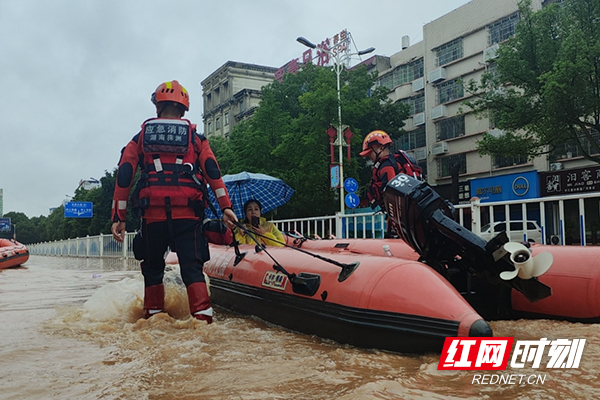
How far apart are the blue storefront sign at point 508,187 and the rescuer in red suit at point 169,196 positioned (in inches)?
790

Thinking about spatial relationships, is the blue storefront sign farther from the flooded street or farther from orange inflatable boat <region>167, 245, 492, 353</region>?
the flooded street

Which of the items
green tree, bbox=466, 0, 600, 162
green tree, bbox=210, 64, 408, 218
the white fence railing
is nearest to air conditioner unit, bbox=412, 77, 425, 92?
green tree, bbox=210, 64, 408, 218

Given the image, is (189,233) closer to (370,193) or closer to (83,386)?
(83,386)

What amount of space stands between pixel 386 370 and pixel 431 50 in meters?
29.9

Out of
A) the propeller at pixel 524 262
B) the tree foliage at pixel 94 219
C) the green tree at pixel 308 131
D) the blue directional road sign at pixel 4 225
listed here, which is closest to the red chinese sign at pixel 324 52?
the green tree at pixel 308 131

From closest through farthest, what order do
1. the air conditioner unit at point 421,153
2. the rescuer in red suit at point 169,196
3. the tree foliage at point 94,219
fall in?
1. the rescuer in red suit at point 169,196
2. the air conditioner unit at point 421,153
3. the tree foliage at point 94,219

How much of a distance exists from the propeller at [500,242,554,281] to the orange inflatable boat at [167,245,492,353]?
0.99 feet

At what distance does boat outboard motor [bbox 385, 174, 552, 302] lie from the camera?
2.97m

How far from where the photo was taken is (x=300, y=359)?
289cm

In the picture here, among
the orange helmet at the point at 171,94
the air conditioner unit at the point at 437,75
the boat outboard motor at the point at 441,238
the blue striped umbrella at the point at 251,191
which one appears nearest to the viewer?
the boat outboard motor at the point at 441,238

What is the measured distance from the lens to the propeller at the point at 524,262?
2738 mm

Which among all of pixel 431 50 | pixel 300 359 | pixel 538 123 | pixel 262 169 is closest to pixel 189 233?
pixel 300 359

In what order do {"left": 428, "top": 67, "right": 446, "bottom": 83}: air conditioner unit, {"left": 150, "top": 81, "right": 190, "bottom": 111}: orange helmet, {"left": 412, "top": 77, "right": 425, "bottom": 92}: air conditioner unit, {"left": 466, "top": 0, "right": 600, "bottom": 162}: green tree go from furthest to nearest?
1. {"left": 412, "top": 77, "right": 425, "bottom": 92}: air conditioner unit
2. {"left": 428, "top": 67, "right": 446, "bottom": 83}: air conditioner unit
3. {"left": 466, "top": 0, "right": 600, "bottom": 162}: green tree
4. {"left": 150, "top": 81, "right": 190, "bottom": 111}: orange helmet

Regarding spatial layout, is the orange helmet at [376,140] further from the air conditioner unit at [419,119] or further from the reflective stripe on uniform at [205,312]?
the air conditioner unit at [419,119]
